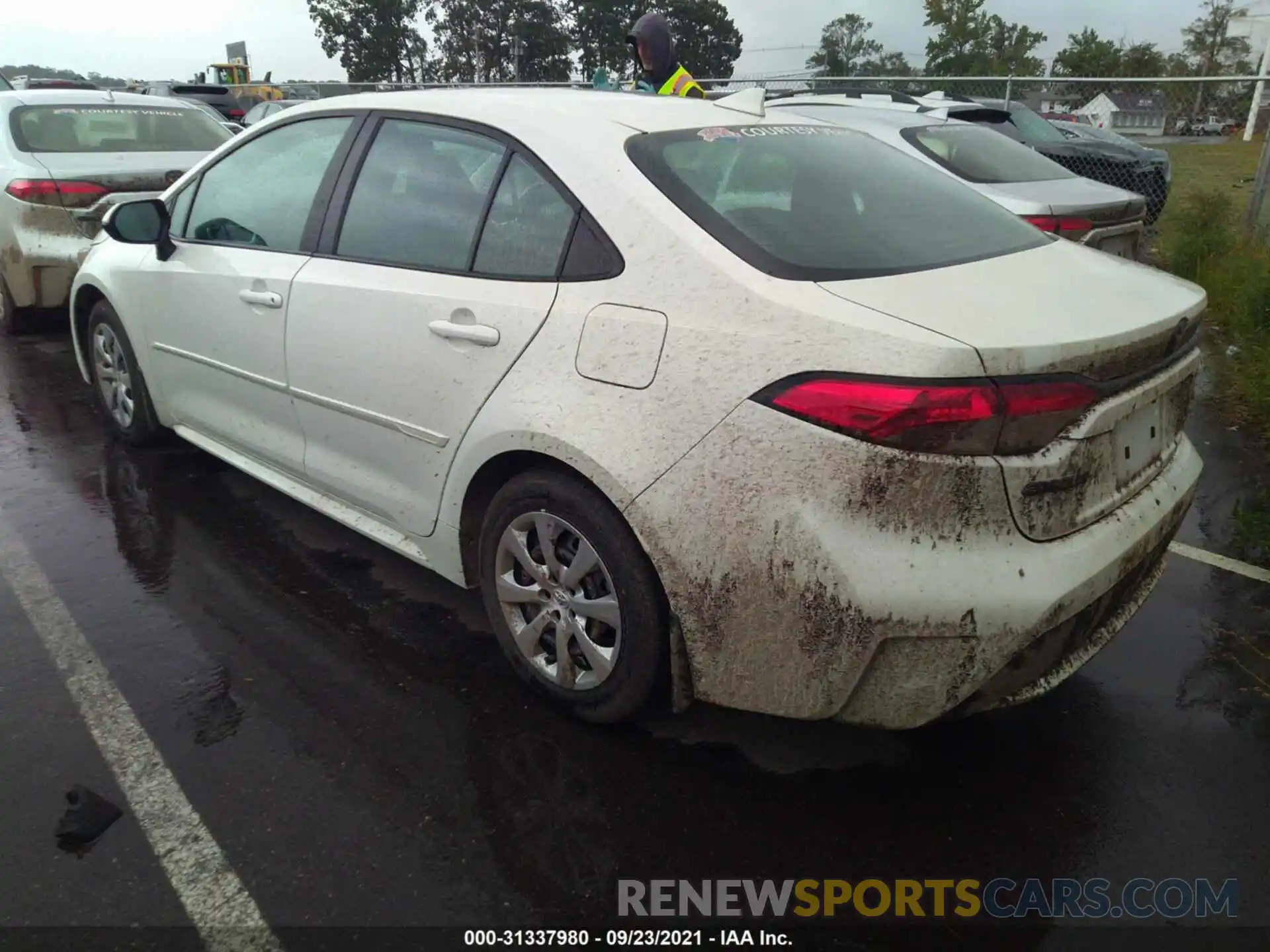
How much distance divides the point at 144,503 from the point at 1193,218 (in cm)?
848

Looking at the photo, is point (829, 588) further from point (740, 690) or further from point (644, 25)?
point (644, 25)

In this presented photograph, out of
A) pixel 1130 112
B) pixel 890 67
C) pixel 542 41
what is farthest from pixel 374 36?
pixel 1130 112

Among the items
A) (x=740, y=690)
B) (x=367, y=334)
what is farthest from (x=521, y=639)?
(x=367, y=334)

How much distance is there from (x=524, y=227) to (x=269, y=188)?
59.5 inches

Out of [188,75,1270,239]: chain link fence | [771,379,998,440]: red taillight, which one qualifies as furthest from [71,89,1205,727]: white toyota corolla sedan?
[188,75,1270,239]: chain link fence

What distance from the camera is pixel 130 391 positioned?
4.61 metres

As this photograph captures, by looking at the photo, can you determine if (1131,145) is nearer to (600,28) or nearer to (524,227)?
(524,227)

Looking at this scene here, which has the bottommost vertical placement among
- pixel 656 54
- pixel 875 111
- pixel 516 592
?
pixel 516 592

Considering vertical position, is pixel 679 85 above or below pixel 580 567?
above

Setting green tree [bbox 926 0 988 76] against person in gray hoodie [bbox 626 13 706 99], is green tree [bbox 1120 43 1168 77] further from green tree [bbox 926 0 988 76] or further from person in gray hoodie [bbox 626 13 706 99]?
person in gray hoodie [bbox 626 13 706 99]

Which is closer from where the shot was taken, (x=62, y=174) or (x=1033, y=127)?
(x=62, y=174)

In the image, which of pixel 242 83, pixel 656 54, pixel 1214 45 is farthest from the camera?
pixel 1214 45

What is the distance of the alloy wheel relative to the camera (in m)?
2.55

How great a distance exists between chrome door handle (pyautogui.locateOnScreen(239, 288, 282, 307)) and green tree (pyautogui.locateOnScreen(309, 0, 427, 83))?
6807cm
